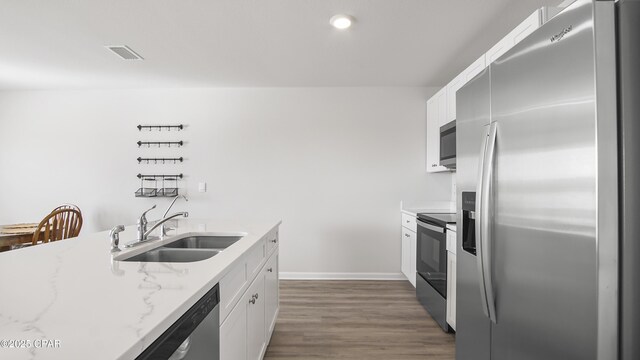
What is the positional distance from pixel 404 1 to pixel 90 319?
7.56 feet

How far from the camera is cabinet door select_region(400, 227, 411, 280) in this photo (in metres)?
3.29

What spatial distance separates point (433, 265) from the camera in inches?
99.6

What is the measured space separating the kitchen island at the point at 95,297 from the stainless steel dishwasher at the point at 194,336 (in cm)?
3

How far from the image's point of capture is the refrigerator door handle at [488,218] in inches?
44.1

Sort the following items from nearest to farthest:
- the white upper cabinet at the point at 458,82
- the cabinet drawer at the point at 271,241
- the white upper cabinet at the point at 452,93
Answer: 1. the white upper cabinet at the point at 452,93
2. the cabinet drawer at the point at 271,241
3. the white upper cabinet at the point at 458,82

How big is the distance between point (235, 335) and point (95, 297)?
24.6 inches

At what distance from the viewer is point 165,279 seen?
0.95 m

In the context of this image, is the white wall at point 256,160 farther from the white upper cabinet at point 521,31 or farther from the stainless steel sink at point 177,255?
the stainless steel sink at point 177,255

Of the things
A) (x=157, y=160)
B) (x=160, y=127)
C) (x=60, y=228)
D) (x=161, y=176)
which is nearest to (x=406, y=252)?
(x=161, y=176)

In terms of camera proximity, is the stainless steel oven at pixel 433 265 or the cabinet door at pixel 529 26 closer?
the cabinet door at pixel 529 26

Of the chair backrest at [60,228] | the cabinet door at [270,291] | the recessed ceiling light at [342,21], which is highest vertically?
the recessed ceiling light at [342,21]

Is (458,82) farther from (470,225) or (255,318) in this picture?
(255,318)

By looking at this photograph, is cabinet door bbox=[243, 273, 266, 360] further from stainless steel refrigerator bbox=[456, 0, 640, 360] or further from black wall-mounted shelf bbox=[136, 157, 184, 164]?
black wall-mounted shelf bbox=[136, 157, 184, 164]

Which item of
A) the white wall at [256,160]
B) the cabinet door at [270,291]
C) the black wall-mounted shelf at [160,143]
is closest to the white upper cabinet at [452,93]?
the white wall at [256,160]
